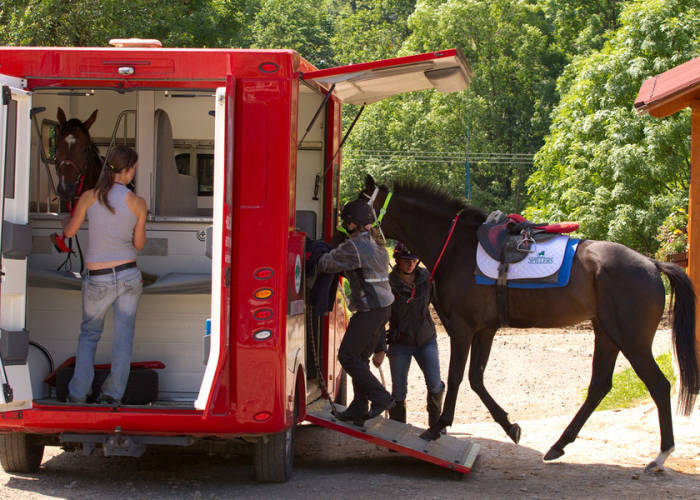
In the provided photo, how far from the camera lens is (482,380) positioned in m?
7.02

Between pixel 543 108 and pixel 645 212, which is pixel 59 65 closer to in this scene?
pixel 645 212

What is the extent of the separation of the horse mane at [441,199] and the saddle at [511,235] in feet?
0.40

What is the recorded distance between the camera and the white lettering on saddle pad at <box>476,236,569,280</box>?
6793mm

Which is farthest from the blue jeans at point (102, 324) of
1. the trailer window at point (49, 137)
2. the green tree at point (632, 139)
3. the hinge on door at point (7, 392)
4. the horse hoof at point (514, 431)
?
the green tree at point (632, 139)

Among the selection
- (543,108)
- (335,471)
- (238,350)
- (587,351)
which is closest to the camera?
(238,350)

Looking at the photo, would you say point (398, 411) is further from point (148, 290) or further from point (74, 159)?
point (74, 159)

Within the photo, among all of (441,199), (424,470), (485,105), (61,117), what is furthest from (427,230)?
(485,105)

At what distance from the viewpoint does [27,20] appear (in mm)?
17766

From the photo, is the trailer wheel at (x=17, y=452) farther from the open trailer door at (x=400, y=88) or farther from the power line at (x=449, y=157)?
the power line at (x=449, y=157)

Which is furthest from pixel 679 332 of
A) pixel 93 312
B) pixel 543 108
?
pixel 543 108

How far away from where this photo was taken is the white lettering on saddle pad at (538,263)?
679 cm

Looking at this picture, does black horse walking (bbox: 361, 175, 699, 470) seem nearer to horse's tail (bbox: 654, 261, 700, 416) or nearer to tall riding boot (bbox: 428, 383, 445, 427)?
horse's tail (bbox: 654, 261, 700, 416)

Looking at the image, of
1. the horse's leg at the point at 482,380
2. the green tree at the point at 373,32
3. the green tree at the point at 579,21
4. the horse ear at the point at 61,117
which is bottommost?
the horse's leg at the point at 482,380

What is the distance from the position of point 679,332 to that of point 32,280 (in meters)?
Result: 4.78
